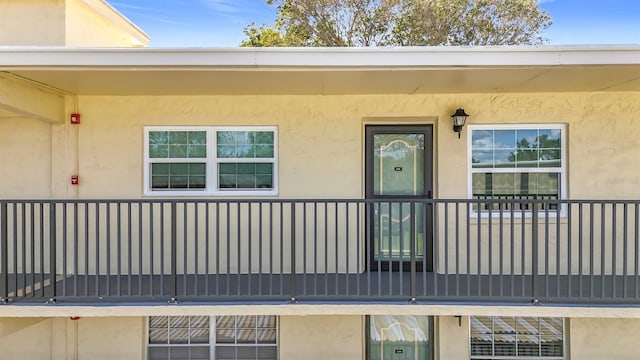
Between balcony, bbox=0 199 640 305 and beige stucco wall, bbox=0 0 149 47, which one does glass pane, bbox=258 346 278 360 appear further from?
beige stucco wall, bbox=0 0 149 47

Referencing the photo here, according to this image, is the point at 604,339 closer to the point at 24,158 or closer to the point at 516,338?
the point at 516,338

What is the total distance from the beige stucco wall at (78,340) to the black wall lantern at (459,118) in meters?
4.31

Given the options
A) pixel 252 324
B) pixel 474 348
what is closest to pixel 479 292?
pixel 474 348

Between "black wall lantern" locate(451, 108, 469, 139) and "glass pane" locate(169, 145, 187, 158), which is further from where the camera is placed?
"glass pane" locate(169, 145, 187, 158)

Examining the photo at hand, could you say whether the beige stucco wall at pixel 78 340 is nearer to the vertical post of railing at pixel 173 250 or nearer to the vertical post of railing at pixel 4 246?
the vertical post of railing at pixel 4 246

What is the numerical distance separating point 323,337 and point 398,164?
7.30 feet

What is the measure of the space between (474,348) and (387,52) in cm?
360

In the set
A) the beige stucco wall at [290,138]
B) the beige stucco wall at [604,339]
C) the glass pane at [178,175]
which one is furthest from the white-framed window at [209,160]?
the beige stucco wall at [604,339]

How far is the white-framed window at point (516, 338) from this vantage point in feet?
16.9

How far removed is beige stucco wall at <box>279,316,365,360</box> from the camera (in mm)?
5117

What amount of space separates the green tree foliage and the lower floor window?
1179 centimetres

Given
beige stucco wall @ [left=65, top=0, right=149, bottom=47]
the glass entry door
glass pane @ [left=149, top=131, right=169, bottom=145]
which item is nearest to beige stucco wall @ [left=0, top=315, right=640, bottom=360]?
the glass entry door

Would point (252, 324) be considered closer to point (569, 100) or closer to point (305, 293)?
point (305, 293)

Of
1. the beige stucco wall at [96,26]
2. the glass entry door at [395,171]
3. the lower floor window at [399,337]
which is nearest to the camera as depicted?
the lower floor window at [399,337]
